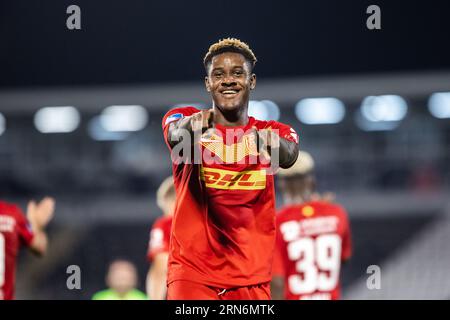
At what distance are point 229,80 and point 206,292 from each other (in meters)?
0.99

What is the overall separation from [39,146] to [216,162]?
465 inches

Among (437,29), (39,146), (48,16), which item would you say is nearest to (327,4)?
(437,29)

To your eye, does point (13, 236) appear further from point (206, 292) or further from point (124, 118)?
point (124, 118)

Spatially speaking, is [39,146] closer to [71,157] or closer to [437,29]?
[71,157]

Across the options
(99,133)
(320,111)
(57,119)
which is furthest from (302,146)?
(57,119)

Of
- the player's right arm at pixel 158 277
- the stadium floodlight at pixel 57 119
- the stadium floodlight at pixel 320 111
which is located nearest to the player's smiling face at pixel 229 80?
the player's right arm at pixel 158 277

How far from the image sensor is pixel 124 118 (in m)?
15.0

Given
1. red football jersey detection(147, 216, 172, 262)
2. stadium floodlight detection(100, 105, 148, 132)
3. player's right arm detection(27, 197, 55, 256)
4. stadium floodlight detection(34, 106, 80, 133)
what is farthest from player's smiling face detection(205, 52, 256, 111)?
stadium floodlight detection(34, 106, 80, 133)

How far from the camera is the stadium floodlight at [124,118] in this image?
1476 cm

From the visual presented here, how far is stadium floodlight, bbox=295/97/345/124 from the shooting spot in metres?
14.5

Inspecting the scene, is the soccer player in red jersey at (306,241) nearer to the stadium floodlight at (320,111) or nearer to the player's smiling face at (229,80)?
the player's smiling face at (229,80)

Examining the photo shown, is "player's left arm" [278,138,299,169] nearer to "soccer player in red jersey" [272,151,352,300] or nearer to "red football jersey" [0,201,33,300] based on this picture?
"soccer player in red jersey" [272,151,352,300]

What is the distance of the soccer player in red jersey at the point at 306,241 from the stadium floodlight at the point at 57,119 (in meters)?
9.88
